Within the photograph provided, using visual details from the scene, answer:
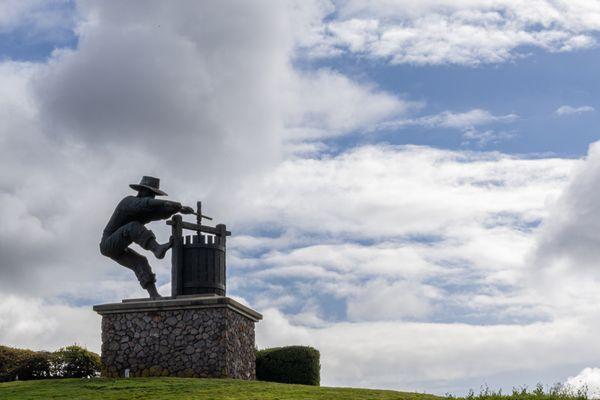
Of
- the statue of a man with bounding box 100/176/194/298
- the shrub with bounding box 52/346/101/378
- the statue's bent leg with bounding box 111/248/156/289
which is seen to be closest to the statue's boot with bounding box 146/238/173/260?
the statue of a man with bounding box 100/176/194/298

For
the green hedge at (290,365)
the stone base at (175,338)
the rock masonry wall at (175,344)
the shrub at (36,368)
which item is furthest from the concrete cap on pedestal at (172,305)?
the shrub at (36,368)

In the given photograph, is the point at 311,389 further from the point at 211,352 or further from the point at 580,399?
the point at 580,399

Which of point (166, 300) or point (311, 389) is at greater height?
point (166, 300)

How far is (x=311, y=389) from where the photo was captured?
18812 mm

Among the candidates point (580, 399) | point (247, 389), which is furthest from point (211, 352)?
point (580, 399)

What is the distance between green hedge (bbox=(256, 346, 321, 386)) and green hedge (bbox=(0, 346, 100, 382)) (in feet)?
15.0

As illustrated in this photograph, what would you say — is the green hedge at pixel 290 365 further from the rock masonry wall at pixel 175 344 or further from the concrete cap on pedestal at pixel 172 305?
the concrete cap on pedestal at pixel 172 305

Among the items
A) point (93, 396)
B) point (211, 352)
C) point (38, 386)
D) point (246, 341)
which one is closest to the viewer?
point (93, 396)

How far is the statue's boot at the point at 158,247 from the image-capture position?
918 inches

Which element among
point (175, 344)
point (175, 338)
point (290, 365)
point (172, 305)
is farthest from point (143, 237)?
point (290, 365)

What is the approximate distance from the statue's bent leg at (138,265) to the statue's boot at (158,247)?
55 cm

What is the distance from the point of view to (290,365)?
24.2 metres

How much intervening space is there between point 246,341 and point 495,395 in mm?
8891

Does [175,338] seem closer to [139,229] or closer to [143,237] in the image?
[143,237]
